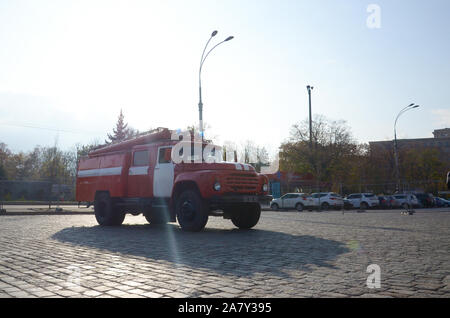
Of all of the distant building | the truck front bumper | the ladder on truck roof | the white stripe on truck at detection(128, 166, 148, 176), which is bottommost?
the truck front bumper

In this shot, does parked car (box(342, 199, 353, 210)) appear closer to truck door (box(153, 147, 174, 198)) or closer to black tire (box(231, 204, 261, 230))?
black tire (box(231, 204, 261, 230))

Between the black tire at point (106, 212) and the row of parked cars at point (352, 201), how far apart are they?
18.8 metres

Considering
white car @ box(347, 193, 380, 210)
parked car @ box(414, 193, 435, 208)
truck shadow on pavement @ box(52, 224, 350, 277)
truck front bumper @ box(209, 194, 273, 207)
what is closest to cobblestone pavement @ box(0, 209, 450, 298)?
truck shadow on pavement @ box(52, 224, 350, 277)

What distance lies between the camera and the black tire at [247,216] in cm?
1135

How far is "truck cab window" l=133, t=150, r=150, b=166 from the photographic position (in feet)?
40.4

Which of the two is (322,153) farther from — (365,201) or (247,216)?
(247,216)

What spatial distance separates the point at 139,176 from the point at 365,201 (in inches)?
1023

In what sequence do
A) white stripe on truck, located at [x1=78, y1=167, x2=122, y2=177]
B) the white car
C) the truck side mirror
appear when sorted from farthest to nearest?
1. the white car
2. white stripe on truck, located at [x1=78, y1=167, x2=122, y2=177]
3. the truck side mirror

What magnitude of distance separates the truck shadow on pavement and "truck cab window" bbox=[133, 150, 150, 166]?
355cm

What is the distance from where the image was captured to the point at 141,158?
494 inches

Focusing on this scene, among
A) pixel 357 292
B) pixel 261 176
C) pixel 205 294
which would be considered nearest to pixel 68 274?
pixel 205 294

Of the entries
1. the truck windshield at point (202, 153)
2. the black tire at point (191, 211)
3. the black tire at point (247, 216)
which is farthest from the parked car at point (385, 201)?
the black tire at point (191, 211)
